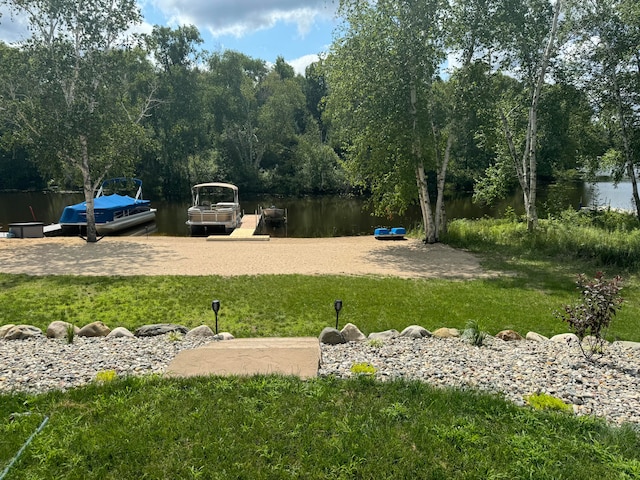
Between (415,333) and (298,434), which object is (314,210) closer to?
(415,333)

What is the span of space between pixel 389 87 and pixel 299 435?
582 inches

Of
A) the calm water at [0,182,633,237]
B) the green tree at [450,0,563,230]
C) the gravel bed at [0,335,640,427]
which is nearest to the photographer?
the gravel bed at [0,335,640,427]

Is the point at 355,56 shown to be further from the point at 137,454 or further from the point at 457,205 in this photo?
the point at 457,205

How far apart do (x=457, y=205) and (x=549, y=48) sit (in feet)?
78.2

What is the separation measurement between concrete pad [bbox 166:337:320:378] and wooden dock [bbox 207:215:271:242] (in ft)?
44.7

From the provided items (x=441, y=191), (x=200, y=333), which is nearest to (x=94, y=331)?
(x=200, y=333)

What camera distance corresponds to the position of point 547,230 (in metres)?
16.8

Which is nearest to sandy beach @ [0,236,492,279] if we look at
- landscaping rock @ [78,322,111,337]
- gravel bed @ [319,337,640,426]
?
landscaping rock @ [78,322,111,337]

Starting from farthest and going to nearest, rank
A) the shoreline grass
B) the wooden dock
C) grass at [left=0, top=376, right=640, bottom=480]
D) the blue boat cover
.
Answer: the blue boat cover, the wooden dock, the shoreline grass, grass at [left=0, top=376, right=640, bottom=480]

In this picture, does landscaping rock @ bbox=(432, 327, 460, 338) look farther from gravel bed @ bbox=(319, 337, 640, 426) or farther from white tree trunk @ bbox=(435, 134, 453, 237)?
white tree trunk @ bbox=(435, 134, 453, 237)

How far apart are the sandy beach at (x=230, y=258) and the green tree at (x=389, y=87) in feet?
9.57

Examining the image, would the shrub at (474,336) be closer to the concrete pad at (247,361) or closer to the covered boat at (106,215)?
the concrete pad at (247,361)

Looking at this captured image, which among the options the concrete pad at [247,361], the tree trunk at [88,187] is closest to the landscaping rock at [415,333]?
the concrete pad at [247,361]

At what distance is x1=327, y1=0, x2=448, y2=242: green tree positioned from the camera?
16.0 m
